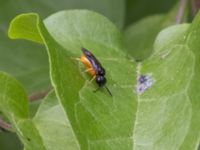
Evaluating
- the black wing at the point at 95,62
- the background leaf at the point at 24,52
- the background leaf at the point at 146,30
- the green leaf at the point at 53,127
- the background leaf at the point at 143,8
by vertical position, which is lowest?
the background leaf at the point at 143,8

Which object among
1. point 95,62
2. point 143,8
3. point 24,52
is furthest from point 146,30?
point 95,62

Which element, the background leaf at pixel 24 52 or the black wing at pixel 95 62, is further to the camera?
the background leaf at pixel 24 52

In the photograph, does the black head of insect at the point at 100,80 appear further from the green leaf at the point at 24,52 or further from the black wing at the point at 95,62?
the green leaf at the point at 24,52

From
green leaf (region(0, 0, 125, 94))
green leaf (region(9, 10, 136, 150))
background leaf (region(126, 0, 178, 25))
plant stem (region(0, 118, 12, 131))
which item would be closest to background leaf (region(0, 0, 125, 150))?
green leaf (region(0, 0, 125, 94))

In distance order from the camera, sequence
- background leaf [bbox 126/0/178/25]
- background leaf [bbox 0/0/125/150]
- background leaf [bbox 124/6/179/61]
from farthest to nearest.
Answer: background leaf [bbox 126/0/178/25] < background leaf [bbox 124/6/179/61] < background leaf [bbox 0/0/125/150]

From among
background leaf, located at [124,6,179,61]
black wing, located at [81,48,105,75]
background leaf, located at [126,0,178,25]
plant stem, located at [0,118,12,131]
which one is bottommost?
background leaf, located at [126,0,178,25]

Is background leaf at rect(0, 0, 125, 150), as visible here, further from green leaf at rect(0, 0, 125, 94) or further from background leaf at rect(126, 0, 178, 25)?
background leaf at rect(126, 0, 178, 25)

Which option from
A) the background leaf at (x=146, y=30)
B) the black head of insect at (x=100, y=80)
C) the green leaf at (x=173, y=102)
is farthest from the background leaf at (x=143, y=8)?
the black head of insect at (x=100, y=80)

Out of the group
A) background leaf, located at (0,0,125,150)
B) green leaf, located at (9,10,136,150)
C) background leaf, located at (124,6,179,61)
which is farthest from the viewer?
background leaf, located at (124,6,179,61)
